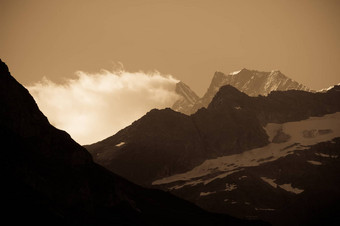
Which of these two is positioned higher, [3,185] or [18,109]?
[18,109]

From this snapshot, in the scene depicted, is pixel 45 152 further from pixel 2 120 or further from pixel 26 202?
pixel 26 202

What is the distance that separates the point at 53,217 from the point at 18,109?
64.2m

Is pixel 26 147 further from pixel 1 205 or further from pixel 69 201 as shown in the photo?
pixel 1 205

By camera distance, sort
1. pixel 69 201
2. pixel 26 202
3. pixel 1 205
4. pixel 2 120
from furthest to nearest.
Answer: pixel 2 120, pixel 69 201, pixel 26 202, pixel 1 205

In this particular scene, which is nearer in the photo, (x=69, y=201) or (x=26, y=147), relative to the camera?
(x=69, y=201)

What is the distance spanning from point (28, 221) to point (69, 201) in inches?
1489

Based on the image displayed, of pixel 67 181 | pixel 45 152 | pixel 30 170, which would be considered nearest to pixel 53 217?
pixel 30 170

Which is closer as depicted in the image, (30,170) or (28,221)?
(28,221)

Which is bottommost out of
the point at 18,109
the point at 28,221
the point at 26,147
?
the point at 28,221

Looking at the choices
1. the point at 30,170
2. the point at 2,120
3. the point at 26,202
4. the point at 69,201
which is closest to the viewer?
the point at 26,202

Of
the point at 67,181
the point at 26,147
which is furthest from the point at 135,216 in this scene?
the point at 26,147

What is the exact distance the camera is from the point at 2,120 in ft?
615

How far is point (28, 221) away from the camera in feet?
452

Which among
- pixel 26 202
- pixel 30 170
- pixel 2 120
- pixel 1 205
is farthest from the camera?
pixel 2 120
